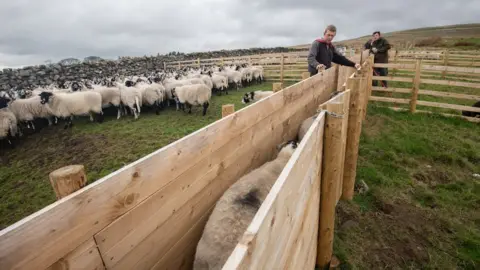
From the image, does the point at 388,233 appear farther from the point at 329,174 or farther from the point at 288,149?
the point at 288,149

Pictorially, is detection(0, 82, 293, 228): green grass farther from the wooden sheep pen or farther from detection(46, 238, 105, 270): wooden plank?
detection(46, 238, 105, 270): wooden plank

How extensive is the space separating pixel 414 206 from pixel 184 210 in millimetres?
3440

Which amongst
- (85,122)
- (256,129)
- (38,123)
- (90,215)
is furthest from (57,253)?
(38,123)

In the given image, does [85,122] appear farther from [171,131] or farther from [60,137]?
[171,131]

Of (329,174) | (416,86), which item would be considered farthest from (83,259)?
(416,86)

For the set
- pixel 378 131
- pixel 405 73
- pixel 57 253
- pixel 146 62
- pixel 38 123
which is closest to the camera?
pixel 57 253

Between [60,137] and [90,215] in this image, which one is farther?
[60,137]

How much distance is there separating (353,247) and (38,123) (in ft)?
36.0

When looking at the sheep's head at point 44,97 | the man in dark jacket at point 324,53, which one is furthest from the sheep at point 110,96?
the man in dark jacket at point 324,53

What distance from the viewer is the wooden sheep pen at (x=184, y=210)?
954mm

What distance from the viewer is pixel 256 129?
9.16ft

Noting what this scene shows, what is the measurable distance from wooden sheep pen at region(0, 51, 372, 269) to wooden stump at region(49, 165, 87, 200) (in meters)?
0.10

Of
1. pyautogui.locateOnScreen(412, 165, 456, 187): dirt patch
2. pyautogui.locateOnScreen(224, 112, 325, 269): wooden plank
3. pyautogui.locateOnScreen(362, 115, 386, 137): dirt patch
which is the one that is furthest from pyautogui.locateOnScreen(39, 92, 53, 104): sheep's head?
pyautogui.locateOnScreen(412, 165, 456, 187): dirt patch

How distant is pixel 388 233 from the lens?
3.11 m
